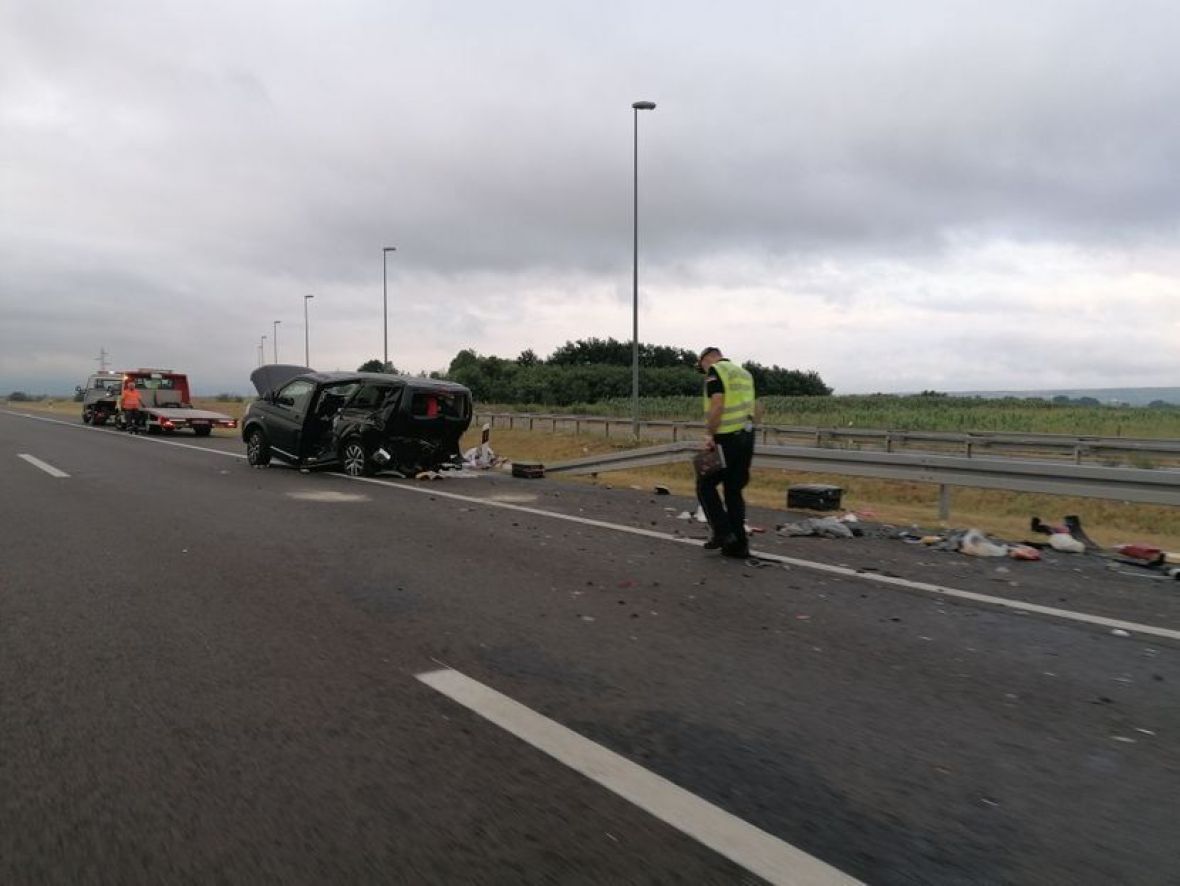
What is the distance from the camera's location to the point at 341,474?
14812 mm

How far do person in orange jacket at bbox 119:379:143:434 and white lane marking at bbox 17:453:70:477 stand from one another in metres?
10.3

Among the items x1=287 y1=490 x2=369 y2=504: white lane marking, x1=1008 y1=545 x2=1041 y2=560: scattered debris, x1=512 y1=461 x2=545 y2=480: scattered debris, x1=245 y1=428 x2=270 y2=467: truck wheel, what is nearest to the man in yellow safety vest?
x1=1008 y1=545 x2=1041 y2=560: scattered debris

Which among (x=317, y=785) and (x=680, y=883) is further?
(x=317, y=785)

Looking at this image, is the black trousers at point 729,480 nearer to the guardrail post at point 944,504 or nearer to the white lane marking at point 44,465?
the guardrail post at point 944,504

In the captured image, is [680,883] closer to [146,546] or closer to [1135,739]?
[1135,739]

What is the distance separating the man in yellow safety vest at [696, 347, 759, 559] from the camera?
26.0ft

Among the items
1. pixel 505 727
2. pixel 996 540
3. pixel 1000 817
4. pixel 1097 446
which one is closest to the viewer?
pixel 1000 817

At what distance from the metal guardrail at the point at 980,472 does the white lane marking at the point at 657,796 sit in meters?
7.29

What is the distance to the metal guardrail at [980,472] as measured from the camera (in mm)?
8578

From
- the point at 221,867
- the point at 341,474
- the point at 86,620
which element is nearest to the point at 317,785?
the point at 221,867

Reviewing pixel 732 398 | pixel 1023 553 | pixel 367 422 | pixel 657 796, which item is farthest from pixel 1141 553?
pixel 367 422

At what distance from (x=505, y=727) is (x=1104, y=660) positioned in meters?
3.50

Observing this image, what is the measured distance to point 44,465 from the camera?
1589 cm

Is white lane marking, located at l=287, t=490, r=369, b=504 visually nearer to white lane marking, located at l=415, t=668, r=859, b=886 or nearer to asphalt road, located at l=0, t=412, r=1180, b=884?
asphalt road, located at l=0, t=412, r=1180, b=884
